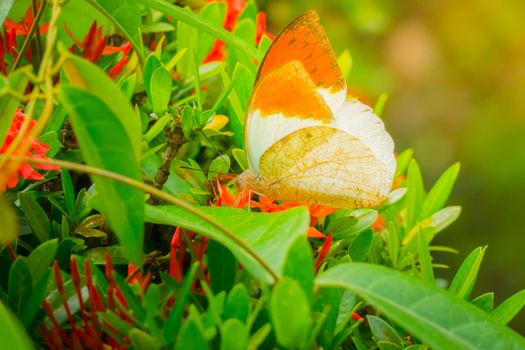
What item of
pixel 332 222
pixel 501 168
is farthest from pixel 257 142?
pixel 501 168

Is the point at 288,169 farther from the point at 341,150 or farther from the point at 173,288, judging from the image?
the point at 173,288

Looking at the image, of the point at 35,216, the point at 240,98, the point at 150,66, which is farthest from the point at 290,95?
the point at 35,216

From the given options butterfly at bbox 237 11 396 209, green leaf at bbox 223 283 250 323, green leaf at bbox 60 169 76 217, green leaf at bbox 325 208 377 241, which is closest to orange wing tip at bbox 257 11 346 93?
butterfly at bbox 237 11 396 209

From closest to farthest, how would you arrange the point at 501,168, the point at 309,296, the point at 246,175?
the point at 309,296 < the point at 246,175 < the point at 501,168

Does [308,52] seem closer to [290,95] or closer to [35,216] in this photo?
[290,95]

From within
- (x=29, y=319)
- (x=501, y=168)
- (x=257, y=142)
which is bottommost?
(x=501, y=168)

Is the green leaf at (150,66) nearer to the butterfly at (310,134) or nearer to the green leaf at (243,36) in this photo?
the butterfly at (310,134)

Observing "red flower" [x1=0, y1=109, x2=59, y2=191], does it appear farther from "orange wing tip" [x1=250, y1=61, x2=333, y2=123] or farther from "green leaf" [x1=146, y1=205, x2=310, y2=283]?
"orange wing tip" [x1=250, y1=61, x2=333, y2=123]

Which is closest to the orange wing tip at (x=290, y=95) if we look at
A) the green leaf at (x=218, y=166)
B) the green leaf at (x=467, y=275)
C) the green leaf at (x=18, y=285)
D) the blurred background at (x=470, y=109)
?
the green leaf at (x=218, y=166)
